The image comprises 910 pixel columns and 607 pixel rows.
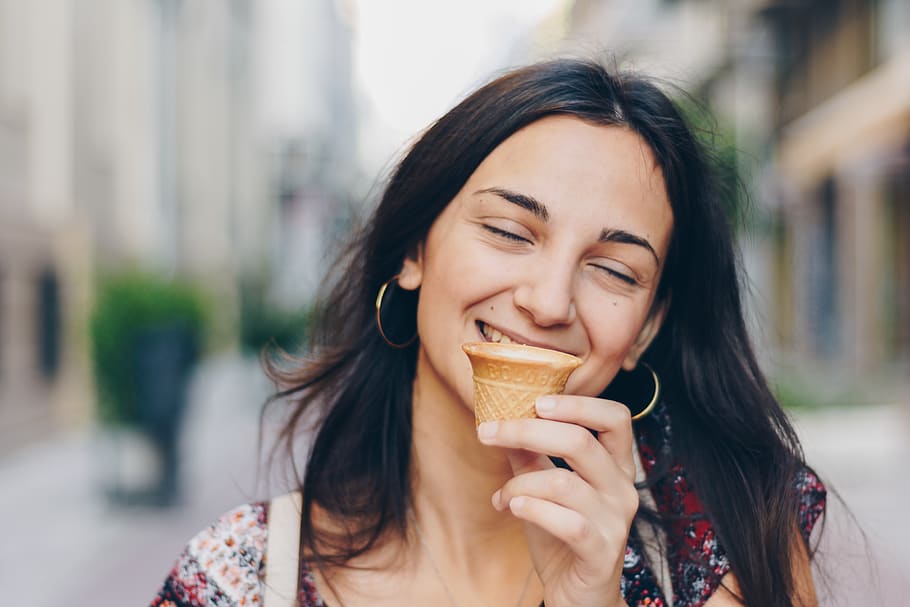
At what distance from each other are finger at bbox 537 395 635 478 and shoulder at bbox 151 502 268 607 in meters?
0.74

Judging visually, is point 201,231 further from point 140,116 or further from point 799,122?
point 799,122

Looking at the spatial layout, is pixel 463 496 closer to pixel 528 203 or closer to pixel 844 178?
pixel 528 203

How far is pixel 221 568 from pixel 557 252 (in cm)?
93

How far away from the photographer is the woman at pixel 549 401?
1602 millimetres

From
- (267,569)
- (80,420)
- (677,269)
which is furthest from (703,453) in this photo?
(80,420)

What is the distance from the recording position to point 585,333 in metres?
1.72

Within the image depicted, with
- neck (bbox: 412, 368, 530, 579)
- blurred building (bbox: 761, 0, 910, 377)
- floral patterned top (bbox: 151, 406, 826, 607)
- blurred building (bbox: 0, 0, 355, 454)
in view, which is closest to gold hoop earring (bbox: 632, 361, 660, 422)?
floral patterned top (bbox: 151, 406, 826, 607)

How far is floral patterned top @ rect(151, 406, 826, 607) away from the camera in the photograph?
69.5 inches

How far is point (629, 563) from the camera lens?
1828 mm

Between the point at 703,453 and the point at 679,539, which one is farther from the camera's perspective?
the point at 703,453

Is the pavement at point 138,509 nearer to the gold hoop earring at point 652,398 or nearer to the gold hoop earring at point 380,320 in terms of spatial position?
the gold hoop earring at point 652,398

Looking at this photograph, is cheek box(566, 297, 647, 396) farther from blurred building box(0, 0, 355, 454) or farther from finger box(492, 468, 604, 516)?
blurred building box(0, 0, 355, 454)

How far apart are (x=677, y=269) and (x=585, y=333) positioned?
0.44 m

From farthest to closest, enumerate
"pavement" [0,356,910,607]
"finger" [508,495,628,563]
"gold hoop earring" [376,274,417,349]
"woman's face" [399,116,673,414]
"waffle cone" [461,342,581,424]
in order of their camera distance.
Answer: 1. "pavement" [0,356,910,607]
2. "gold hoop earring" [376,274,417,349]
3. "woman's face" [399,116,673,414]
4. "waffle cone" [461,342,581,424]
5. "finger" [508,495,628,563]
